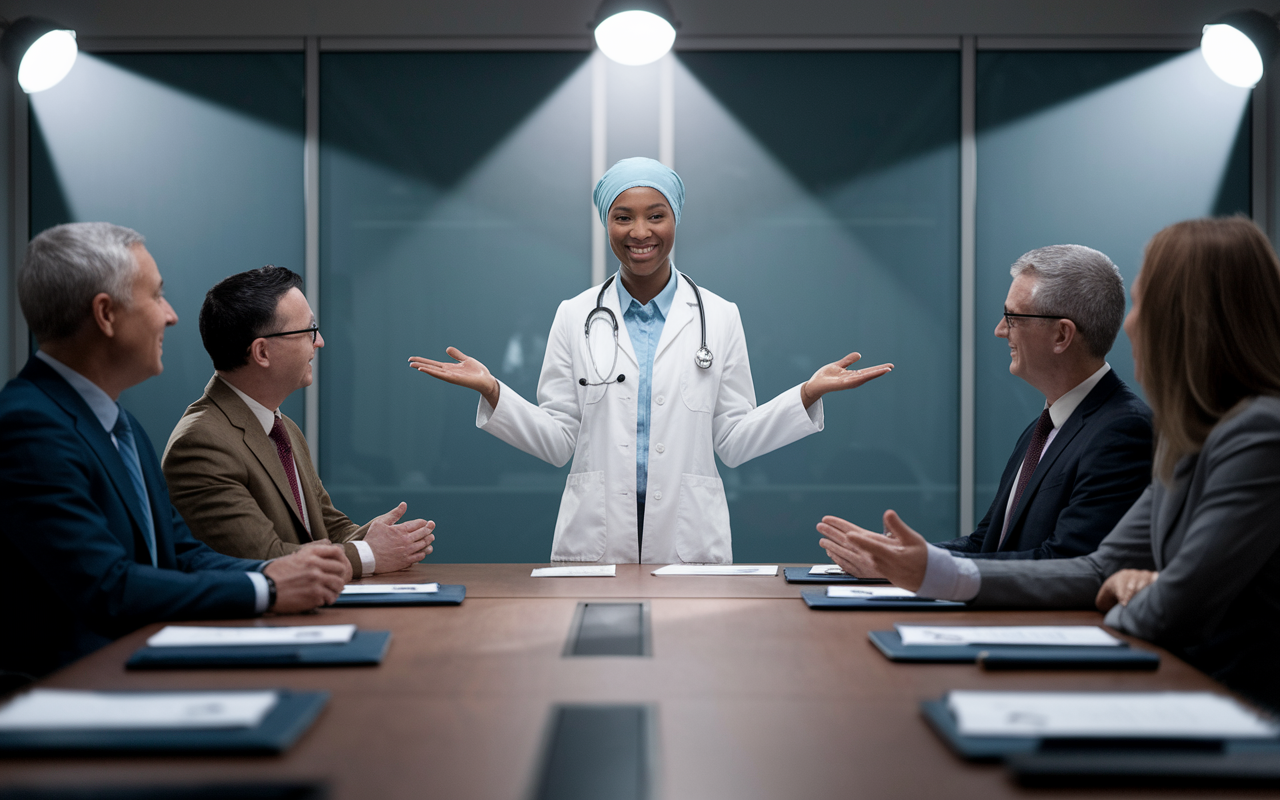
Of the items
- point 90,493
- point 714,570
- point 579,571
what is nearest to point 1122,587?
point 714,570

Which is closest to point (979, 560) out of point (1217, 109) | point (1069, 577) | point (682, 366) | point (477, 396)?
point (1069, 577)

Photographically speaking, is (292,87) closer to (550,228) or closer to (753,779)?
(550,228)

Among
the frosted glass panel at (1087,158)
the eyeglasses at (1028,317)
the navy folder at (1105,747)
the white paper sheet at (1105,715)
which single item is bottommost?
the navy folder at (1105,747)

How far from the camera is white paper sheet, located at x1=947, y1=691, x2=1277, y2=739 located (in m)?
1.13

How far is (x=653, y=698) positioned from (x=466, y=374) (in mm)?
1683

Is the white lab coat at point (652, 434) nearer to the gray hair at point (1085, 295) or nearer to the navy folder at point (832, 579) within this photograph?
the navy folder at point (832, 579)

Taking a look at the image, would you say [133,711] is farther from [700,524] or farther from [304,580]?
[700,524]

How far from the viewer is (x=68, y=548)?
1682 mm

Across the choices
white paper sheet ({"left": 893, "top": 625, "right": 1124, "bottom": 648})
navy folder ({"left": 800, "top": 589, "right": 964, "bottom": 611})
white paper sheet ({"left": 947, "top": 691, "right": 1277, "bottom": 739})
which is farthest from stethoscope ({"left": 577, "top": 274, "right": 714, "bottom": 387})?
white paper sheet ({"left": 947, "top": 691, "right": 1277, "bottom": 739})

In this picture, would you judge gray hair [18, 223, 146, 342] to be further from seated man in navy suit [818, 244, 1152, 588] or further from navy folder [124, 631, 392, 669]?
seated man in navy suit [818, 244, 1152, 588]

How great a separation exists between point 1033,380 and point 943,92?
2286 mm

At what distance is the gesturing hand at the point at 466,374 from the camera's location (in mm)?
2816

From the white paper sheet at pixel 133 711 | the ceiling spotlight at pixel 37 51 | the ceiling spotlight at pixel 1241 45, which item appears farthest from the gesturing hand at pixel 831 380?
the ceiling spotlight at pixel 37 51

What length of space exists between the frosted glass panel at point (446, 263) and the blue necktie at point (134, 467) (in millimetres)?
2330
